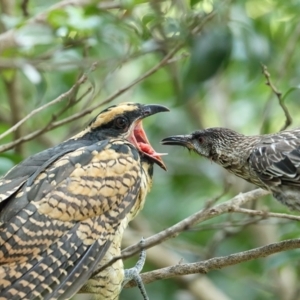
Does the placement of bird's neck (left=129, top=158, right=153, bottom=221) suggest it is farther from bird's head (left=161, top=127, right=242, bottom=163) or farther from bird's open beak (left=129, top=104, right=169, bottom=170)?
bird's head (left=161, top=127, right=242, bottom=163)

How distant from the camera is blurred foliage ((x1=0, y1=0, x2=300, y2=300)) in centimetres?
457

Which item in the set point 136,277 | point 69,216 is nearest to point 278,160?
point 136,277

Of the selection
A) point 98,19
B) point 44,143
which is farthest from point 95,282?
point 44,143

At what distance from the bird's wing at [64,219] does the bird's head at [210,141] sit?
22.2 inches

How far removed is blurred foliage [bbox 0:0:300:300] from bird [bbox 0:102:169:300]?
435mm

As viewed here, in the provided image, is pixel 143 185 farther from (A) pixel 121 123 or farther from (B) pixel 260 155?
(B) pixel 260 155

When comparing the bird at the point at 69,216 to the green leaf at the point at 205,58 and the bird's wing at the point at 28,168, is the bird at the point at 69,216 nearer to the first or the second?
the bird's wing at the point at 28,168

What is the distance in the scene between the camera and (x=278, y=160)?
4152 mm

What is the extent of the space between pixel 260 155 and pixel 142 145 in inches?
23.2

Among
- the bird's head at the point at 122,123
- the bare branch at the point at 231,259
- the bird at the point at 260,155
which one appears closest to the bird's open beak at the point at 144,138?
A: the bird's head at the point at 122,123

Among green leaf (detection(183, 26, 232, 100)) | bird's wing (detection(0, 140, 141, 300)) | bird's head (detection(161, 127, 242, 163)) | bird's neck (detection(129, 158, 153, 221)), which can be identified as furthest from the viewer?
green leaf (detection(183, 26, 232, 100))

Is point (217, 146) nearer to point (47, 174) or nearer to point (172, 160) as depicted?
point (47, 174)

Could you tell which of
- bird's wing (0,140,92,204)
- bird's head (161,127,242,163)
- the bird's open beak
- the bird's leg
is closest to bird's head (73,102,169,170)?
the bird's open beak

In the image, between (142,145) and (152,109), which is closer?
(152,109)
